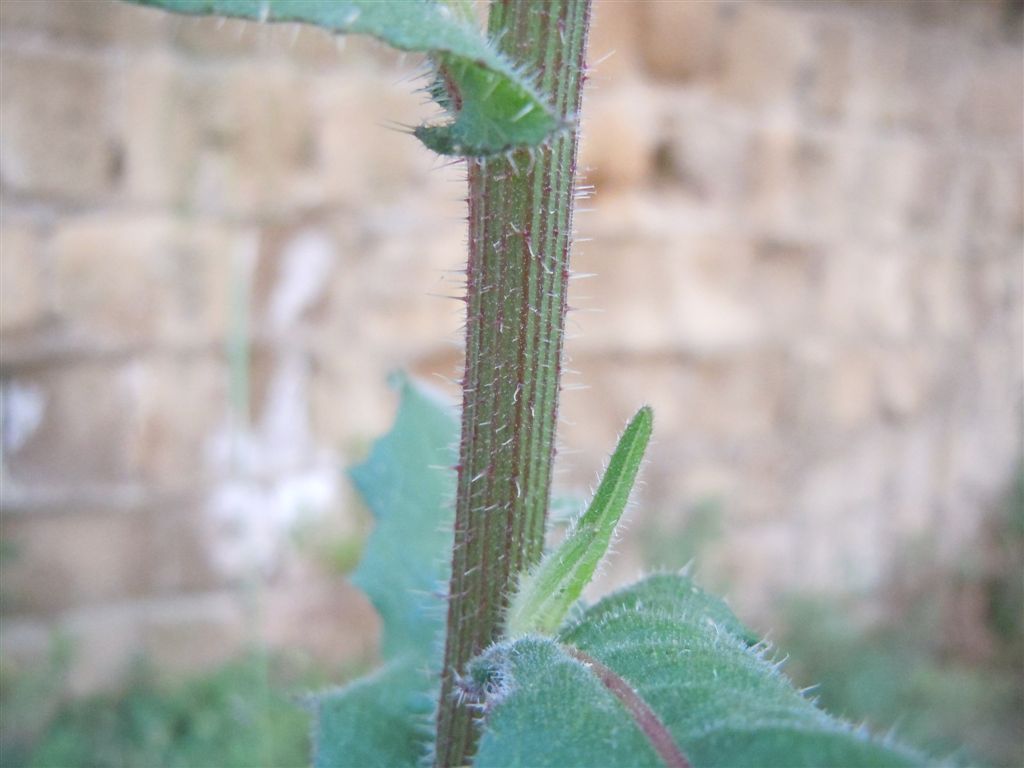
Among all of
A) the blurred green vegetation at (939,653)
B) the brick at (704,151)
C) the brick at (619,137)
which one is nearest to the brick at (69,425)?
the brick at (619,137)

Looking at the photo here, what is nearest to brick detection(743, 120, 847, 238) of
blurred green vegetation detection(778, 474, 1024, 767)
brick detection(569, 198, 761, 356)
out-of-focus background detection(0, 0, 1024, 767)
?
out-of-focus background detection(0, 0, 1024, 767)

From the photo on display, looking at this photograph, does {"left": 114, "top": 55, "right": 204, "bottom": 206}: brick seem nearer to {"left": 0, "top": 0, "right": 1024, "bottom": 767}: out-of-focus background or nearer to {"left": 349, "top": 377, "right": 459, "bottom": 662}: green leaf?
{"left": 0, "top": 0, "right": 1024, "bottom": 767}: out-of-focus background

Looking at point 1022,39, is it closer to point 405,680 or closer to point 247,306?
A: point 247,306

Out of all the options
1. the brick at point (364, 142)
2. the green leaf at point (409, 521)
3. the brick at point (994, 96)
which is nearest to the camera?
the green leaf at point (409, 521)

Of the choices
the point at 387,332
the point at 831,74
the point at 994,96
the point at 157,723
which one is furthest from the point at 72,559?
the point at 994,96

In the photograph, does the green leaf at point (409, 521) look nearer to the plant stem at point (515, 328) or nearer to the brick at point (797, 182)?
the plant stem at point (515, 328)

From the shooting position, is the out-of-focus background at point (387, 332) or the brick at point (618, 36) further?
the brick at point (618, 36)

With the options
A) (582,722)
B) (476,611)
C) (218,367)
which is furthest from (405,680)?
(218,367)
